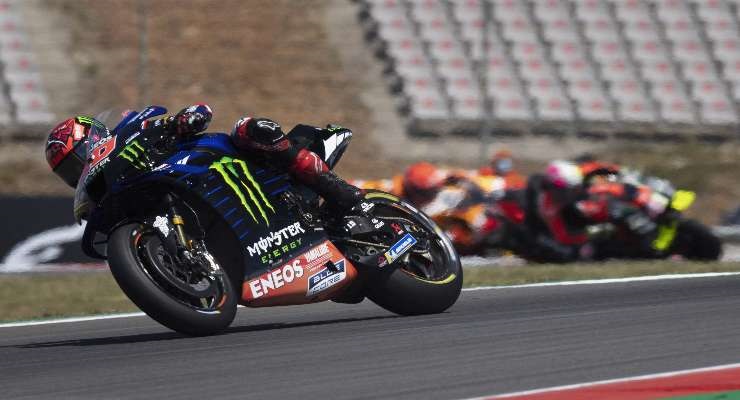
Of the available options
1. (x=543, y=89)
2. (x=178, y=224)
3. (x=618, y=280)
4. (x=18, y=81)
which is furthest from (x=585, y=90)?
(x=178, y=224)

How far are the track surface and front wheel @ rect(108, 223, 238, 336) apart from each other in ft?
0.43

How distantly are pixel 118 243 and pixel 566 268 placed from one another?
6.61m

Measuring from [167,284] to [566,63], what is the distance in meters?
15.9

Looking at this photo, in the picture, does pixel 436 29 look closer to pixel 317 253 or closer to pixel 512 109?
pixel 512 109

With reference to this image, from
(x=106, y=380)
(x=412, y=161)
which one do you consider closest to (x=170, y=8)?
(x=412, y=161)

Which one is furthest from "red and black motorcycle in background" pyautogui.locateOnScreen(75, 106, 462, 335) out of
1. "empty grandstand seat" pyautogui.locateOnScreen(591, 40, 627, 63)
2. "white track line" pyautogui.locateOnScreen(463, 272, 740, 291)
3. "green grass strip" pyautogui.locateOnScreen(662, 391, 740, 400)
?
"empty grandstand seat" pyautogui.locateOnScreen(591, 40, 627, 63)

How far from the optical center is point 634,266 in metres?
11.9

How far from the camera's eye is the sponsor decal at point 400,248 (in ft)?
23.0

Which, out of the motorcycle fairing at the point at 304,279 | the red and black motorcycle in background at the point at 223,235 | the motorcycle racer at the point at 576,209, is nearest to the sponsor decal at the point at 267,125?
the red and black motorcycle in background at the point at 223,235

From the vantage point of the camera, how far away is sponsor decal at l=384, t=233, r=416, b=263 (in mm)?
7012

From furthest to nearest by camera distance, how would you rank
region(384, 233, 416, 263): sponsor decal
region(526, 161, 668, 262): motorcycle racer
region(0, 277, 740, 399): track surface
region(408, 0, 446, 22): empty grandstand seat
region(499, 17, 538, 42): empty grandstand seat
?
1. region(408, 0, 446, 22): empty grandstand seat
2. region(499, 17, 538, 42): empty grandstand seat
3. region(526, 161, 668, 262): motorcycle racer
4. region(384, 233, 416, 263): sponsor decal
5. region(0, 277, 740, 399): track surface

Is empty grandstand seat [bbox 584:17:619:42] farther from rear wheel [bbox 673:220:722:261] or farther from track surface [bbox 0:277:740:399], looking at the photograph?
track surface [bbox 0:277:740:399]

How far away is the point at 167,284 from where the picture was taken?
623cm

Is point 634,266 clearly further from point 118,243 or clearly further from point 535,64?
point 535,64
